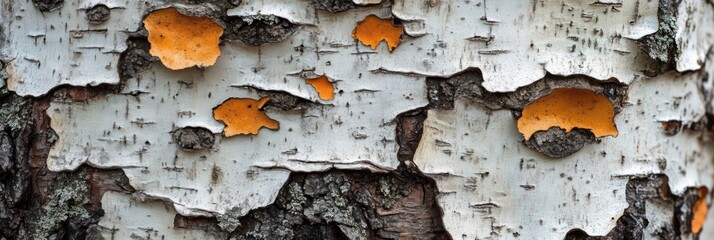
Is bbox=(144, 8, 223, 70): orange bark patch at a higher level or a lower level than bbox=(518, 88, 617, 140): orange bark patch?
higher

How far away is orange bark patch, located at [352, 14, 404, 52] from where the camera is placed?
156 centimetres

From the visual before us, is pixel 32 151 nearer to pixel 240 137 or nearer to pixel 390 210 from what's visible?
pixel 240 137

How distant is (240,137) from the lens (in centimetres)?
161

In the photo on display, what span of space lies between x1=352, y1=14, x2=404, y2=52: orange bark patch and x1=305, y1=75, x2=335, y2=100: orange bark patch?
122mm

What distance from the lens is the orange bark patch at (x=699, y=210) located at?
6.55ft

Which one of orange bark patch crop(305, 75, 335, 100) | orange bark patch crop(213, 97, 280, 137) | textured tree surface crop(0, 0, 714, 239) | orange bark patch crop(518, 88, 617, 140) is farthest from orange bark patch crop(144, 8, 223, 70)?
orange bark patch crop(518, 88, 617, 140)

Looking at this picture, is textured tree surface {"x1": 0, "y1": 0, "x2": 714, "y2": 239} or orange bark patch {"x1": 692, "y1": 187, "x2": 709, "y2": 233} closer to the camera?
textured tree surface {"x1": 0, "y1": 0, "x2": 714, "y2": 239}

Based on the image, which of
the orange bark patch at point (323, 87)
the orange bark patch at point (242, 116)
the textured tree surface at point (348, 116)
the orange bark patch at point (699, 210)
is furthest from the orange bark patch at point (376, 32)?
the orange bark patch at point (699, 210)

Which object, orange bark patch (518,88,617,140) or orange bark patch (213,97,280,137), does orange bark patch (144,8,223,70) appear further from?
orange bark patch (518,88,617,140)

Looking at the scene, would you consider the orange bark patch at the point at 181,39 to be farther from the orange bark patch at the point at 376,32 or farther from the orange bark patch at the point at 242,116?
the orange bark patch at the point at 376,32

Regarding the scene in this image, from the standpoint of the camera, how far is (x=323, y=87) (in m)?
1.59

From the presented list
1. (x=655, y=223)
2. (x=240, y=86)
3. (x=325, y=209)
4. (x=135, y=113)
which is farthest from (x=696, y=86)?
(x=135, y=113)

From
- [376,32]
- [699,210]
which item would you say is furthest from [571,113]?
[699,210]

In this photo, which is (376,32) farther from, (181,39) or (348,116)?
(181,39)
